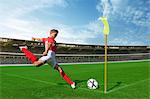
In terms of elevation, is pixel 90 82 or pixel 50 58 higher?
pixel 50 58

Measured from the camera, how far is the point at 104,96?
10.0 metres

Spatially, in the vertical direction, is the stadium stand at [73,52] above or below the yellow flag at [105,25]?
below

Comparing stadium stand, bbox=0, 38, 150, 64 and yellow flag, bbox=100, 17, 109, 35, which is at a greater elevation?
yellow flag, bbox=100, 17, 109, 35

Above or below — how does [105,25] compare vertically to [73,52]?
above

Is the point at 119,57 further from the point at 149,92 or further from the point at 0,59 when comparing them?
the point at 149,92

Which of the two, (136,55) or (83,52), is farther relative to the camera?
(136,55)

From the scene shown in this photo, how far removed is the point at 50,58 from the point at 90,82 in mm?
1940

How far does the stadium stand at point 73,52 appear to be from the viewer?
4825cm

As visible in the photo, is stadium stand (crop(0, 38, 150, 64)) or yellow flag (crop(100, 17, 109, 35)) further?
stadium stand (crop(0, 38, 150, 64))

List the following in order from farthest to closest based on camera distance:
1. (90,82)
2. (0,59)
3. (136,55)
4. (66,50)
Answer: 1. (136,55)
2. (66,50)
3. (0,59)
4. (90,82)

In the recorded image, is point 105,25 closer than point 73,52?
Yes

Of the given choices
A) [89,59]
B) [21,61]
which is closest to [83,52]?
[89,59]

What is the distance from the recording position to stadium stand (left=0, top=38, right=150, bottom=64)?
4825 cm

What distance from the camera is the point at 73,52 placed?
6328cm
